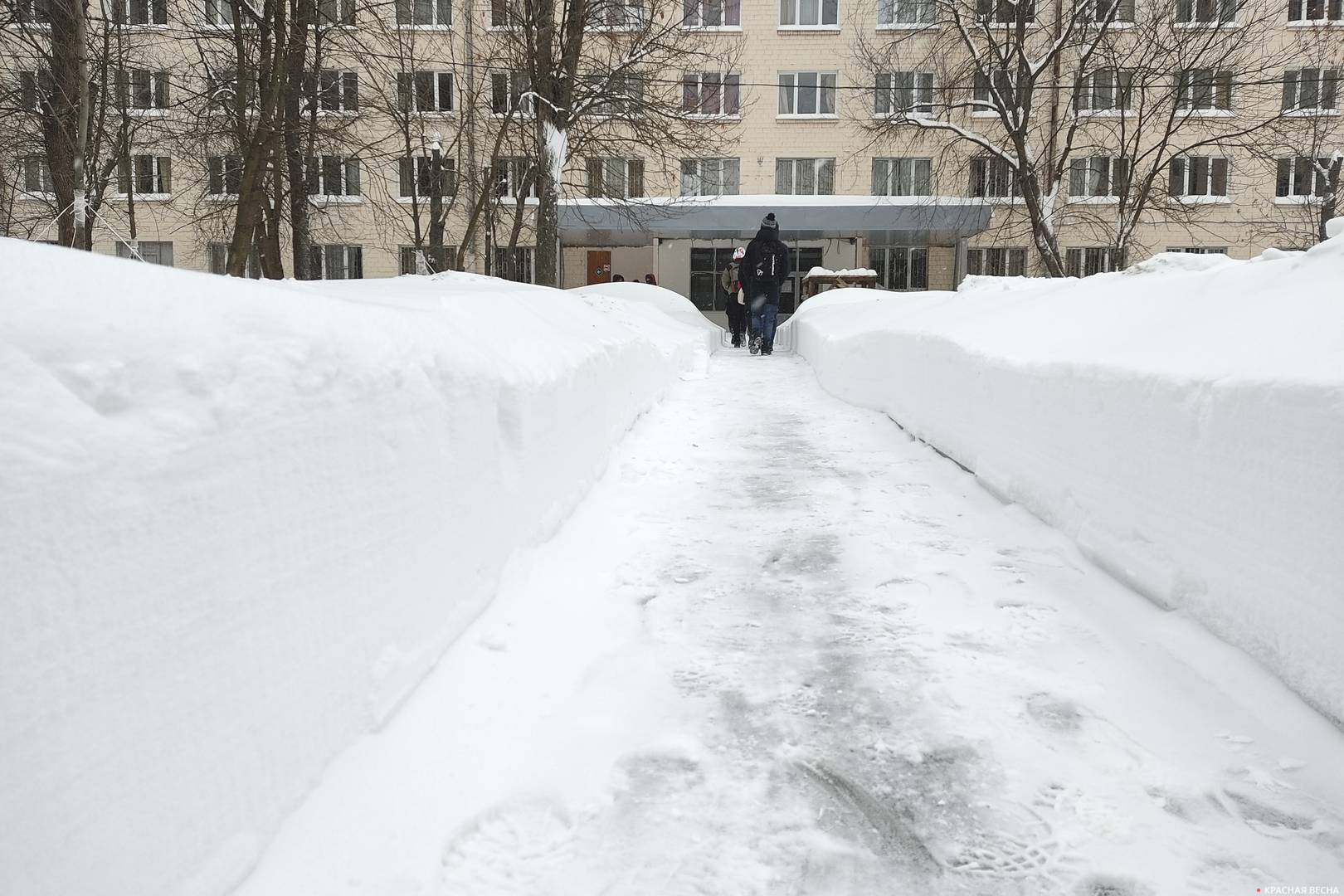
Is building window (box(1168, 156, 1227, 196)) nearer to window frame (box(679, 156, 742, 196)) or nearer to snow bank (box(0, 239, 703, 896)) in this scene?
window frame (box(679, 156, 742, 196))

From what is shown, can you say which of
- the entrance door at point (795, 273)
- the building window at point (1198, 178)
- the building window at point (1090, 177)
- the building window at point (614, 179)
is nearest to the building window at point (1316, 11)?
the building window at point (1198, 178)

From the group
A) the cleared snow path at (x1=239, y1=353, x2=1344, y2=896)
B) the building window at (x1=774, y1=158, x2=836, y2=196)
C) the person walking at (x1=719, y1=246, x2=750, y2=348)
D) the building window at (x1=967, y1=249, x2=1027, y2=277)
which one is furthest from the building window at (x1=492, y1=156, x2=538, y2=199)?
the building window at (x1=967, y1=249, x2=1027, y2=277)

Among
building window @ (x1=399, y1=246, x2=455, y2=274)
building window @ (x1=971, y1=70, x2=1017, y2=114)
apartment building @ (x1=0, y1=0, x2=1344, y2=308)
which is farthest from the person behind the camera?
apartment building @ (x1=0, y1=0, x2=1344, y2=308)

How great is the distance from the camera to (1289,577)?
2.50m

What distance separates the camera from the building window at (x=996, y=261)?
99.5ft

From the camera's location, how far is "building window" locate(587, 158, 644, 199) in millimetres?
17547

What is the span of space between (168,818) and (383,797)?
63cm

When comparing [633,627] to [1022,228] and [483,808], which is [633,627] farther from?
[1022,228]

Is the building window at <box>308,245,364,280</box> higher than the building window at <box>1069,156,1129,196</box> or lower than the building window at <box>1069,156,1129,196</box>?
lower

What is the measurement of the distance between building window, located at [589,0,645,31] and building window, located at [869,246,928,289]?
1600 cm

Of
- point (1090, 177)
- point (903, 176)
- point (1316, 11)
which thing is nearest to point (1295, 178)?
point (1316, 11)

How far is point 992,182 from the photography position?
90.4ft

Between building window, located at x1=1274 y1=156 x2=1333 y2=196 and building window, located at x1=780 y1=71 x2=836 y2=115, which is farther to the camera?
building window, located at x1=780 y1=71 x2=836 y2=115

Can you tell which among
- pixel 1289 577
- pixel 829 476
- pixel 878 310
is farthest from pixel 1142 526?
pixel 878 310
